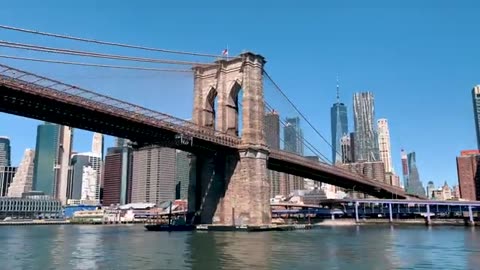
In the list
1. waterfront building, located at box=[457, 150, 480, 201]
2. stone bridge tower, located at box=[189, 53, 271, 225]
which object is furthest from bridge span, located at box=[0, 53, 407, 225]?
waterfront building, located at box=[457, 150, 480, 201]

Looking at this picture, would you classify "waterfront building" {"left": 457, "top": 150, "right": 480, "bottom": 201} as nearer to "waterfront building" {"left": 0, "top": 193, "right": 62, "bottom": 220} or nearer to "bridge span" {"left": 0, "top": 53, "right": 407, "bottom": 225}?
"bridge span" {"left": 0, "top": 53, "right": 407, "bottom": 225}

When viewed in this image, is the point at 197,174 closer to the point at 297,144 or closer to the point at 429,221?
the point at 429,221

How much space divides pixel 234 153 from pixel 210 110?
34.8 feet

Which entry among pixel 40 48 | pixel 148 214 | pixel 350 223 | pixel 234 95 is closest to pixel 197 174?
pixel 234 95

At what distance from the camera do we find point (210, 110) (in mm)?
72375

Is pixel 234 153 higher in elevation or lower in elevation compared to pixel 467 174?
lower

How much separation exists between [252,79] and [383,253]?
3874cm

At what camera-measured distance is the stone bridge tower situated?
2473 inches

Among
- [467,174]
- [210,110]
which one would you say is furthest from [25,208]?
[467,174]

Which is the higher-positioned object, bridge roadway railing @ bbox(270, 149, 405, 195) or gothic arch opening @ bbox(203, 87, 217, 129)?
gothic arch opening @ bbox(203, 87, 217, 129)

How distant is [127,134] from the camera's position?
57906 millimetres

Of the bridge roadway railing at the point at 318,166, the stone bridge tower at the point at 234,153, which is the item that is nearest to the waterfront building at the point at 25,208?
the bridge roadway railing at the point at 318,166

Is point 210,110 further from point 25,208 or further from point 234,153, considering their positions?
point 25,208

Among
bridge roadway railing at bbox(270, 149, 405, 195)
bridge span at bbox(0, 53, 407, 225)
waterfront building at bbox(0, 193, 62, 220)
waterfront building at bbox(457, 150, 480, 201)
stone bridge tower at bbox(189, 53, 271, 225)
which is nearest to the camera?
bridge span at bbox(0, 53, 407, 225)
